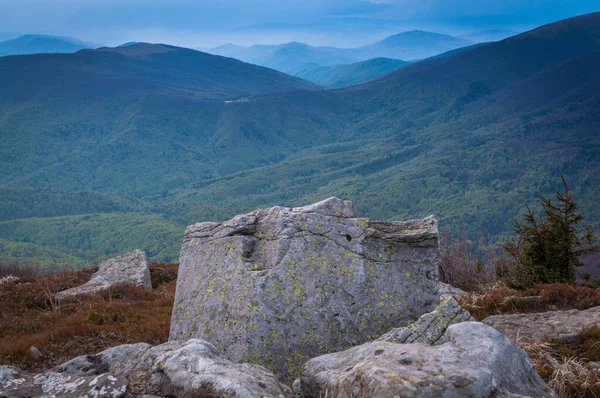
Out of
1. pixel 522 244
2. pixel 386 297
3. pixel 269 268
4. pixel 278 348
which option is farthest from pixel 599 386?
pixel 522 244

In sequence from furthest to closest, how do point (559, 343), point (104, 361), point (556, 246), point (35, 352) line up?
point (556, 246) < point (35, 352) < point (559, 343) < point (104, 361)

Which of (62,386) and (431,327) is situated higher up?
(431,327)

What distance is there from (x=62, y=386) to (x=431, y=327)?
5.06 m

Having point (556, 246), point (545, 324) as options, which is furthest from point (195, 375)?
point (556, 246)

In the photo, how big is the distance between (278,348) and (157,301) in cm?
907

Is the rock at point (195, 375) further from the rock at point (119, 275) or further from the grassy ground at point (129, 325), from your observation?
the rock at point (119, 275)

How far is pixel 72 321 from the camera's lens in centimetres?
1284

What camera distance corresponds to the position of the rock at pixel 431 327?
7.02 metres

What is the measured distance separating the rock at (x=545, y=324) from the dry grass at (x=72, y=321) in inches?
299

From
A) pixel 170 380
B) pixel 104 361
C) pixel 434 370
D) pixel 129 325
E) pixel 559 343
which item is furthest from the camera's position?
pixel 129 325

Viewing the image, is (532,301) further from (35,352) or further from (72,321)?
(72,321)

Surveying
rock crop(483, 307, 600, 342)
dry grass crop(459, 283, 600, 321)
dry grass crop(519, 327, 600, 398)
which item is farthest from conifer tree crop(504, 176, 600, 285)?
dry grass crop(519, 327, 600, 398)

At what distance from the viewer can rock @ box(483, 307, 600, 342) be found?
9094 mm

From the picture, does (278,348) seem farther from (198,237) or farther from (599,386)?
(599,386)
